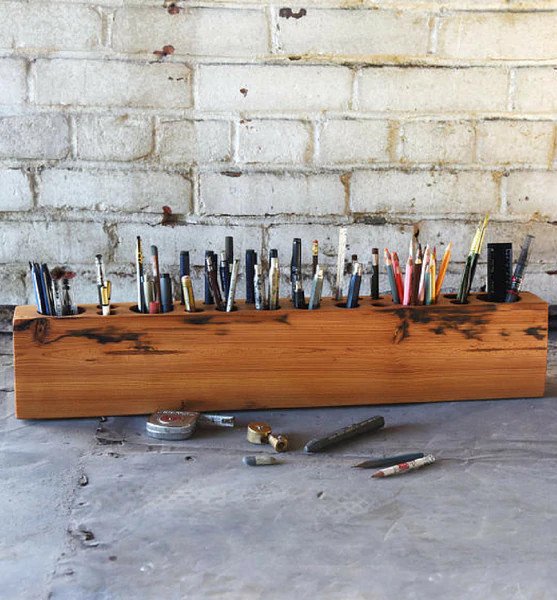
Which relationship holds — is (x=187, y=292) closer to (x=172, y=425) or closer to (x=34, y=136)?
(x=172, y=425)

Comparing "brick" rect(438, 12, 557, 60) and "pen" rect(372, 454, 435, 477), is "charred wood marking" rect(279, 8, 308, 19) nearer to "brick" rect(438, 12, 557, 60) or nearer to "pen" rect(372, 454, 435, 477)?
"brick" rect(438, 12, 557, 60)

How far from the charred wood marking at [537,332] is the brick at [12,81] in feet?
3.47

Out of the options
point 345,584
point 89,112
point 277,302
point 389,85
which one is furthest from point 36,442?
point 389,85

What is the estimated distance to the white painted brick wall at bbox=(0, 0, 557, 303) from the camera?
5.26 ft

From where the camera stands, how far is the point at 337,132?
5.48 ft

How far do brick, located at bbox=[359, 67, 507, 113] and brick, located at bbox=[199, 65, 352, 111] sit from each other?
0.19 ft

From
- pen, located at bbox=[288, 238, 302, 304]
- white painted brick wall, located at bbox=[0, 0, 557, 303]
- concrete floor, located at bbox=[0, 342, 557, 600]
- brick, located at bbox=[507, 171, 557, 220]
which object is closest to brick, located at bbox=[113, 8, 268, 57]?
white painted brick wall, located at bbox=[0, 0, 557, 303]

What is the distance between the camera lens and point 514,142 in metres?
1.70

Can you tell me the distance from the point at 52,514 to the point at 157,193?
838mm

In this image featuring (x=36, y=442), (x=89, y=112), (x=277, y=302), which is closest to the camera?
(x=36, y=442)

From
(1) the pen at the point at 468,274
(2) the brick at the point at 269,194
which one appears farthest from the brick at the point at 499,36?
(1) the pen at the point at 468,274

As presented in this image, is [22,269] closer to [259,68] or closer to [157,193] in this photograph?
[157,193]

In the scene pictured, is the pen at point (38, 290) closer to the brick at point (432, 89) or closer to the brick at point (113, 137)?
the brick at point (113, 137)

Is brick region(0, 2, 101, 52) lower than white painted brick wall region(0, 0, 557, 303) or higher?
higher
